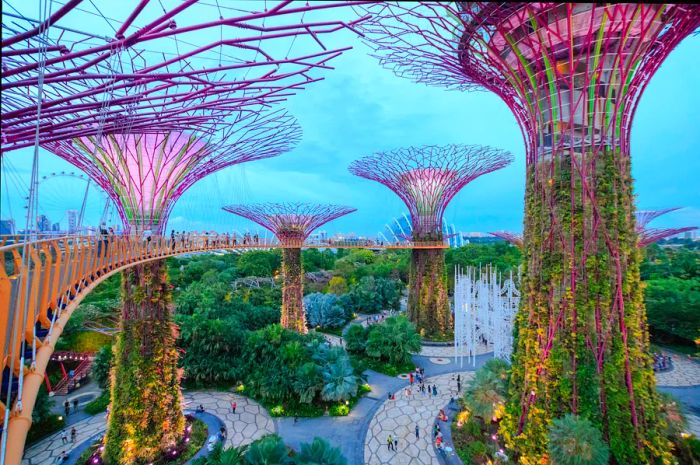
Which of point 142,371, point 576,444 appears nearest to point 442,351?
point 576,444

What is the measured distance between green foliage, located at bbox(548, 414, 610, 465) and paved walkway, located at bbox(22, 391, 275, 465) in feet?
34.8

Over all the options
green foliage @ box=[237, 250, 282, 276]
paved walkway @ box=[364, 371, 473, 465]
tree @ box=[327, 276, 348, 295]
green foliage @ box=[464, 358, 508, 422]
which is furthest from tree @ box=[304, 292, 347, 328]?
green foliage @ box=[464, 358, 508, 422]

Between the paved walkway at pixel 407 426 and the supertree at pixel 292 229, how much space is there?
891 centimetres

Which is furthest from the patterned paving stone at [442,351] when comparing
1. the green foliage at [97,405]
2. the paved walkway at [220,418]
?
the green foliage at [97,405]

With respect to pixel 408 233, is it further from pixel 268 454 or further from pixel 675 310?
pixel 268 454

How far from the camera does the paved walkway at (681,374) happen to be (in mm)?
17609

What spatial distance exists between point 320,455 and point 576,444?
6380mm

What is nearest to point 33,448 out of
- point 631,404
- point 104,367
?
point 104,367

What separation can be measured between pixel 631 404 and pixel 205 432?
14609mm

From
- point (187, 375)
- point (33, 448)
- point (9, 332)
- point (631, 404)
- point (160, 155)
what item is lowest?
point (33, 448)

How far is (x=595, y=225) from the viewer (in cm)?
850

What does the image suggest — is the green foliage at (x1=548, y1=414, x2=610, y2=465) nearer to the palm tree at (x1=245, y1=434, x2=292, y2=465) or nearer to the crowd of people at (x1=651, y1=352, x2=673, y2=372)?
the palm tree at (x1=245, y1=434, x2=292, y2=465)

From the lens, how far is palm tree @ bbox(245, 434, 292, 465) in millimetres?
9248

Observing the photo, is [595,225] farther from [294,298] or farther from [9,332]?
[294,298]
